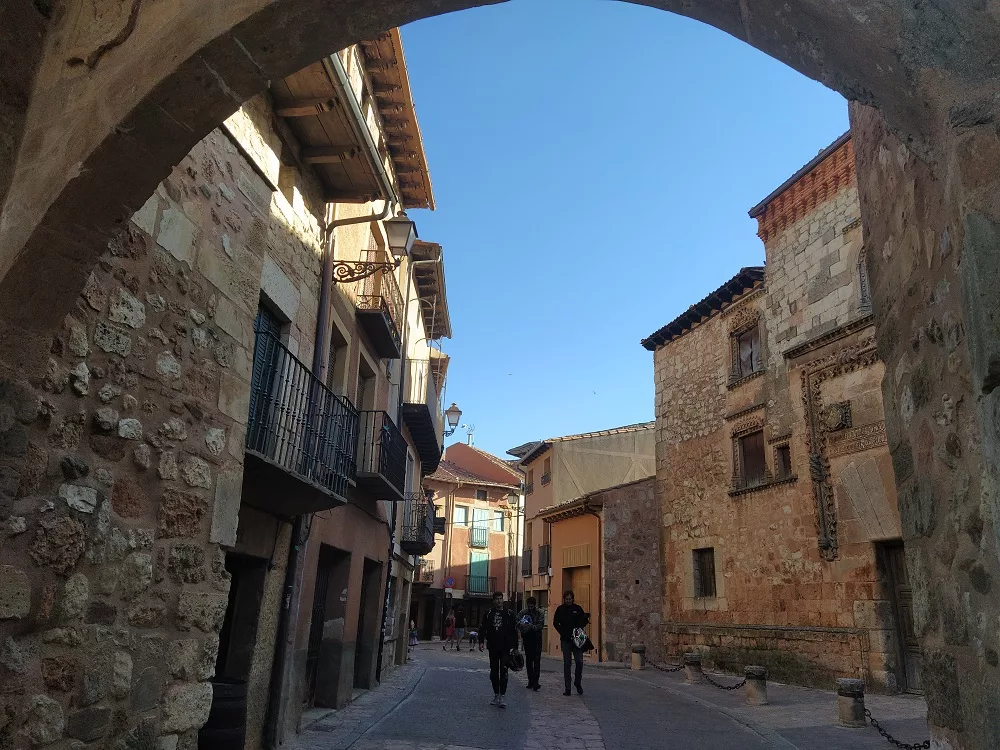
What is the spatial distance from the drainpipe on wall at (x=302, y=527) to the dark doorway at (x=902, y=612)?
8939 millimetres

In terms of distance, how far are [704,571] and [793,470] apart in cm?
408

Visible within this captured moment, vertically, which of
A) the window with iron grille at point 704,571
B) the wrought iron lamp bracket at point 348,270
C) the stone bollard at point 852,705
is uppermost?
the wrought iron lamp bracket at point 348,270

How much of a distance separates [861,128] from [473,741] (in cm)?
609

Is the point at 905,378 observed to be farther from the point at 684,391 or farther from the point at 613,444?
the point at 613,444

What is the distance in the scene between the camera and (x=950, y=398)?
241 cm

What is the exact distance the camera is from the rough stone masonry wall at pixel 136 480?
2.88 metres

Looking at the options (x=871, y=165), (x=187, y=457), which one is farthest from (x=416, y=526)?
(x=871, y=165)

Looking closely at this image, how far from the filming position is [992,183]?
2029 millimetres

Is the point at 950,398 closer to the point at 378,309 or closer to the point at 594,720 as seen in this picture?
the point at 594,720

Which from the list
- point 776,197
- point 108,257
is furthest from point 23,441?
point 776,197

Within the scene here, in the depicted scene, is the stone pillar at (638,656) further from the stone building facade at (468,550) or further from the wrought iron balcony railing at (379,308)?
the stone building facade at (468,550)

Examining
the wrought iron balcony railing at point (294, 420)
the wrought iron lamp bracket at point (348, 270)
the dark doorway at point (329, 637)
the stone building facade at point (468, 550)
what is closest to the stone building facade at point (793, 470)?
the dark doorway at point (329, 637)

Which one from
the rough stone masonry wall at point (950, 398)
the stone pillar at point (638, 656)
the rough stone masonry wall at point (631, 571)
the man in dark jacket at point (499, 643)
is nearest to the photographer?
the rough stone masonry wall at point (950, 398)

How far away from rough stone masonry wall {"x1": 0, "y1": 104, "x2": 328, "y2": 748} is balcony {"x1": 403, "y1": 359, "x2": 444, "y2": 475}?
1033 centimetres
